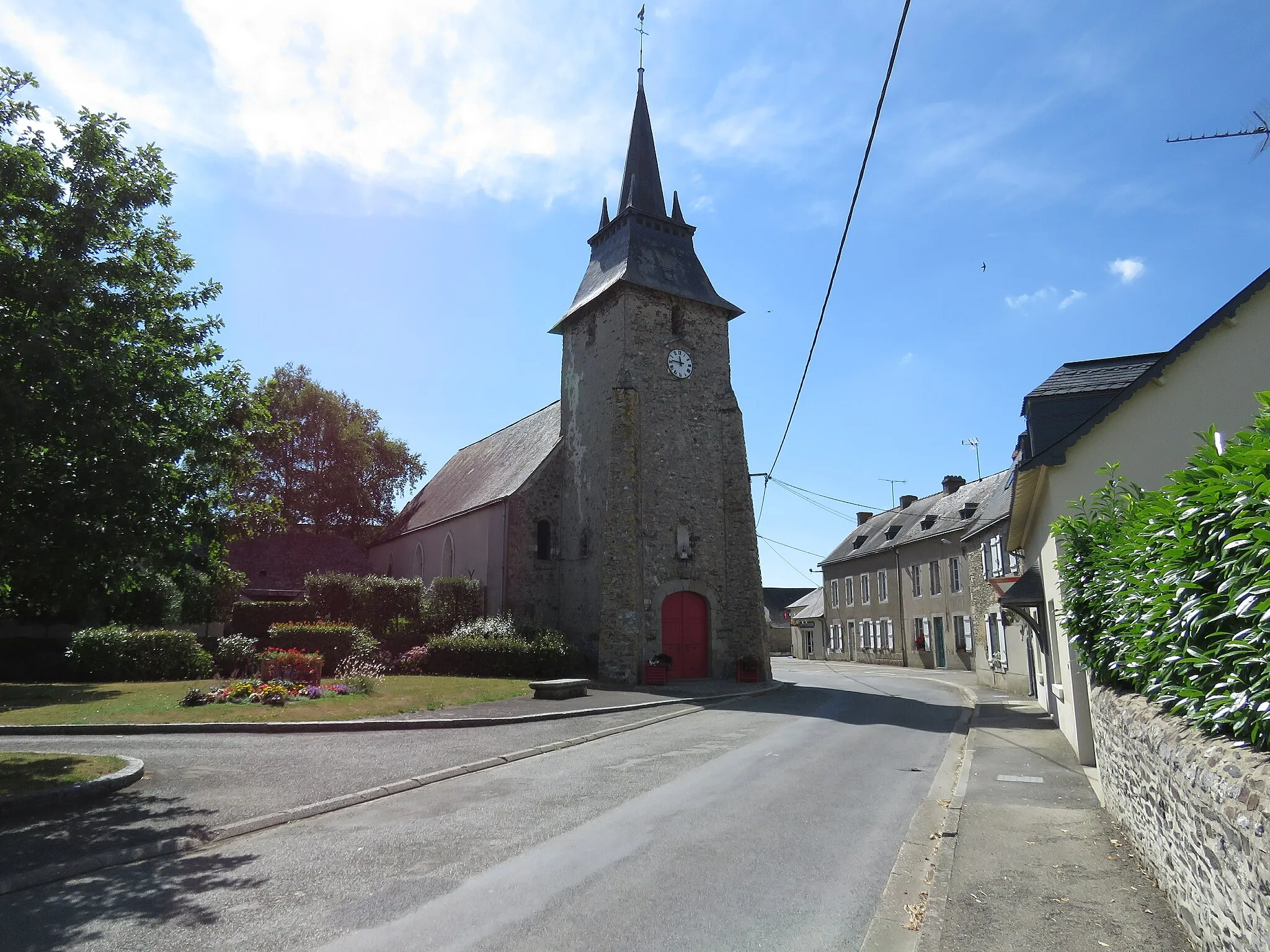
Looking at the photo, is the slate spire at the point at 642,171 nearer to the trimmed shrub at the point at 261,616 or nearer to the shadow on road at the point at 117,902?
the trimmed shrub at the point at 261,616

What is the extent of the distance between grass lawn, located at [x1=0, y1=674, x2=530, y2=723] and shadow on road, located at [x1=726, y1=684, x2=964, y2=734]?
5.87 meters

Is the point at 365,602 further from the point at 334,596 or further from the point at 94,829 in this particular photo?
the point at 94,829

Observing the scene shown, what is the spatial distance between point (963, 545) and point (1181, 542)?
1075 inches

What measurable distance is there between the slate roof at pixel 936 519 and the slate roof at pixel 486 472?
15935 mm

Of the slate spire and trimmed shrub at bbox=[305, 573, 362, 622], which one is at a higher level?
the slate spire

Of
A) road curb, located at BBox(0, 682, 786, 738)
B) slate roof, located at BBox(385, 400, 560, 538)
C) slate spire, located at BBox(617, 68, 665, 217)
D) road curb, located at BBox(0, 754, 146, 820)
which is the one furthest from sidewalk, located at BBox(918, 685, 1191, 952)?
slate spire, located at BBox(617, 68, 665, 217)

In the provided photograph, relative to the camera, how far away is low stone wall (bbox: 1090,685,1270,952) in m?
3.25

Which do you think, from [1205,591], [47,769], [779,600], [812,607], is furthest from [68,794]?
[779,600]

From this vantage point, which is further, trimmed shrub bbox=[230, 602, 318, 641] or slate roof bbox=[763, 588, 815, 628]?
slate roof bbox=[763, 588, 815, 628]

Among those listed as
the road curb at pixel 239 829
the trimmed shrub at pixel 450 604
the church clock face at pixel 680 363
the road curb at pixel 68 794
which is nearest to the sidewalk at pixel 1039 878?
the road curb at pixel 239 829

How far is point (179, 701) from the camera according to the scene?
1439 cm

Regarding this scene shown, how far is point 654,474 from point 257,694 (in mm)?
13065

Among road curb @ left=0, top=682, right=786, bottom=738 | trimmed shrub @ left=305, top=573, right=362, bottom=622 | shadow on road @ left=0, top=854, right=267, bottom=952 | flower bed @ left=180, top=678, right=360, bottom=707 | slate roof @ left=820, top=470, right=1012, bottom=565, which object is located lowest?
shadow on road @ left=0, top=854, right=267, bottom=952

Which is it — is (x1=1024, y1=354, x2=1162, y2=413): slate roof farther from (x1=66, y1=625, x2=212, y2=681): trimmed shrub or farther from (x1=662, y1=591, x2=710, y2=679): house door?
(x1=66, y1=625, x2=212, y2=681): trimmed shrub
